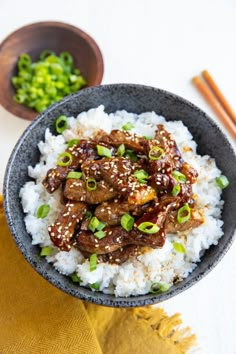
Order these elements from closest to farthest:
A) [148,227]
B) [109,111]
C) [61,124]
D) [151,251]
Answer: [148,227] < [151,251] < [61,124] < [109,111]

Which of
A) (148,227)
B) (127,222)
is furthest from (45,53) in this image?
(148,227)

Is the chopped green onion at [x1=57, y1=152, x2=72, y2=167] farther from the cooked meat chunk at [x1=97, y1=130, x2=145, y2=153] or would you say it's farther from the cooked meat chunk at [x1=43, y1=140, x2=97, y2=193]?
the cooked meat chunk at [x1=97, y1=130, x2=145, y2=153]

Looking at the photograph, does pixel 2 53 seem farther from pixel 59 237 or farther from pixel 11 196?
pixel 59 237

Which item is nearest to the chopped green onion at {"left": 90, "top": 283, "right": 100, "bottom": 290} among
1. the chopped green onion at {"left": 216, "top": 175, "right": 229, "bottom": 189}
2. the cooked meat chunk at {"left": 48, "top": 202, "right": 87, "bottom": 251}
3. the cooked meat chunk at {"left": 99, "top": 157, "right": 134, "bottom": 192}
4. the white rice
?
the white rice

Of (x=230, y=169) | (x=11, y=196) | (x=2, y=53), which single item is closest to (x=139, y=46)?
(x=2, y=53)

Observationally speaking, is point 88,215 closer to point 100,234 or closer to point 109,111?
point 100,234

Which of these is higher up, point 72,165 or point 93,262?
point 72,165

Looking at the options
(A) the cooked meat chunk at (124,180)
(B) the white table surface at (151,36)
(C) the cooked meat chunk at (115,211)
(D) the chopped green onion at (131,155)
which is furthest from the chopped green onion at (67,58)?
(C) the cooked meat chunk at (115,211)
